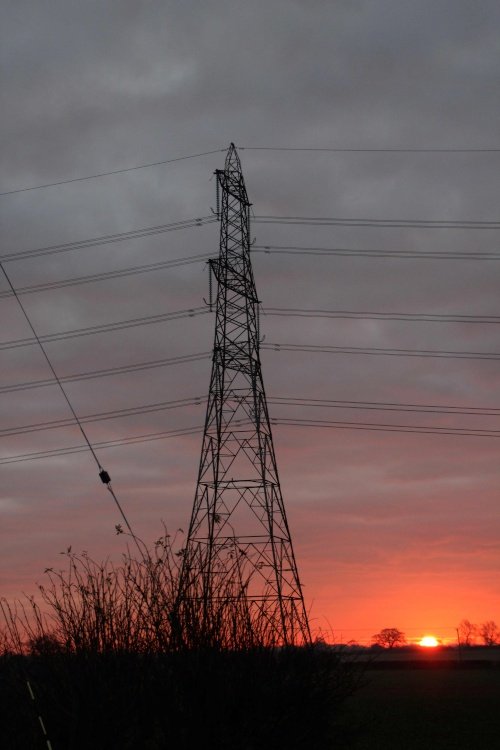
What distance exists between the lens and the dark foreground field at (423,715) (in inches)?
1575

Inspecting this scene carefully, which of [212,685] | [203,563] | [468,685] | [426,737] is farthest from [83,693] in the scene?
[468,685]

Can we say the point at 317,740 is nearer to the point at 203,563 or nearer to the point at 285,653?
the point at 285,653

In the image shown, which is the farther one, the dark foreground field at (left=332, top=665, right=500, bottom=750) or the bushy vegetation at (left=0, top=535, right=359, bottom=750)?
the dark foreground field at (left=332, top=665, right=500, bottom=750)

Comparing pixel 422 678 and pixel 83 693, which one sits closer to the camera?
pixel 83 693

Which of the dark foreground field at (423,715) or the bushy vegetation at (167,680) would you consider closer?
the bushy vegetation at (167,680)

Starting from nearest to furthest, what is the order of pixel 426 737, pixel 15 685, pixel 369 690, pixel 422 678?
pixel 15 685 < pixel 426 737 < pixel 369 690 < pixel 422 678

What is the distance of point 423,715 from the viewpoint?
57406mm

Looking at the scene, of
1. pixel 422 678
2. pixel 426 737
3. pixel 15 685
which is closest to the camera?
Result: pixel 15 685

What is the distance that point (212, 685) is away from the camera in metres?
19.8

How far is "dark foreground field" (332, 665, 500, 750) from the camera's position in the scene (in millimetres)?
40000

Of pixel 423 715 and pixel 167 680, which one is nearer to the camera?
pixel 167 680

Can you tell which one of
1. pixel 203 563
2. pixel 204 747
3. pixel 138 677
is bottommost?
pixel 204 747

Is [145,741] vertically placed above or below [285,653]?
below

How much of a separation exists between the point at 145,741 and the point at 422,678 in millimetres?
89569
